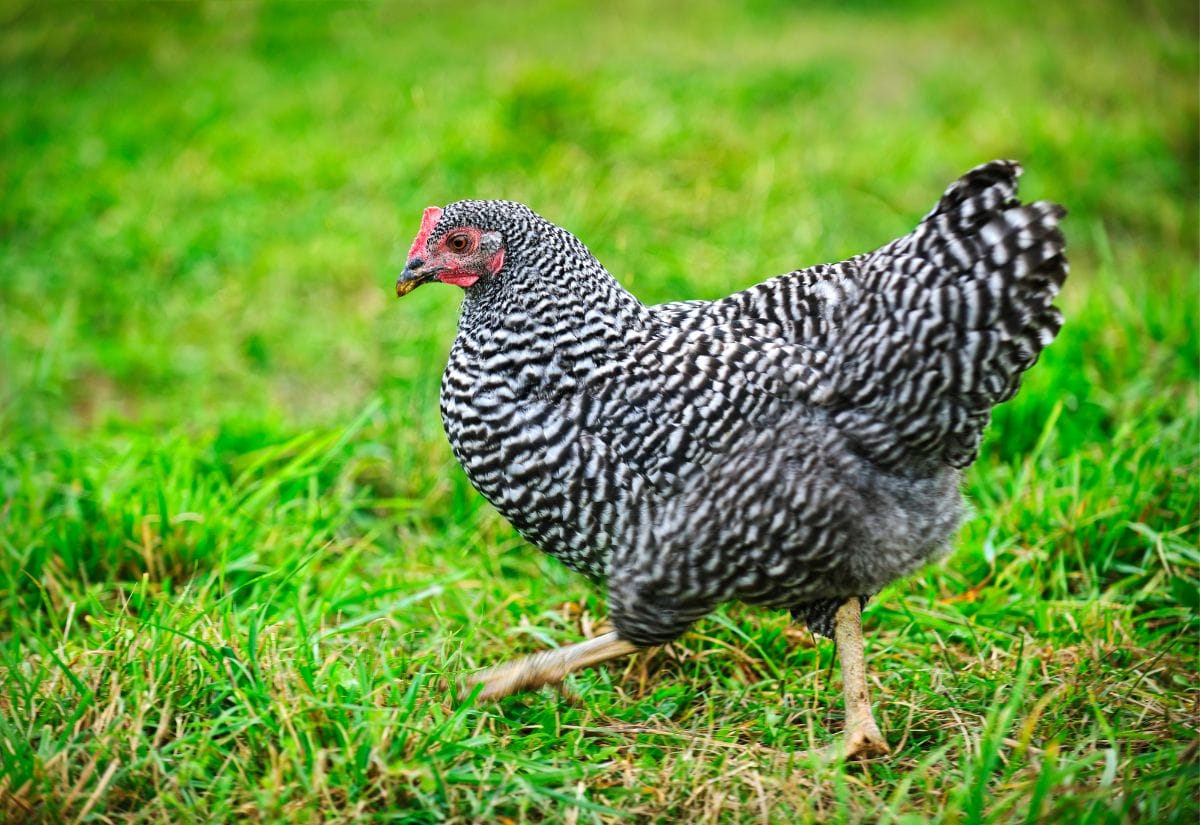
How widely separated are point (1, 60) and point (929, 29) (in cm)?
817

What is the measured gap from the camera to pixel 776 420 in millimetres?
2756

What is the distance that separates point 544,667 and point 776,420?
0.97m

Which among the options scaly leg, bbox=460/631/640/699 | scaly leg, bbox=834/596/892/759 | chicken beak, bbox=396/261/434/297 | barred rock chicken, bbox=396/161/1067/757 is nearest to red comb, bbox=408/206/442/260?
chicken beak, bbox=396/261/434/297

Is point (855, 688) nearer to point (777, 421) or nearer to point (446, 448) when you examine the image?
point (777, 421)

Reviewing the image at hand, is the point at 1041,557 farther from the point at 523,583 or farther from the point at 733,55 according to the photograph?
A: the point at 733,55

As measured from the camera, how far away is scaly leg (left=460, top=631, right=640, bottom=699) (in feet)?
9.73

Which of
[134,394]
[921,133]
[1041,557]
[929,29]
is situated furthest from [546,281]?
[929,29]

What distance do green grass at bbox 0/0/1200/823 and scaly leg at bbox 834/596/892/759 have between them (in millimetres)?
62

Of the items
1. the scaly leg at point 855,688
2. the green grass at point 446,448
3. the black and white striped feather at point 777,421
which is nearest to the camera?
the green grass at point 446,448

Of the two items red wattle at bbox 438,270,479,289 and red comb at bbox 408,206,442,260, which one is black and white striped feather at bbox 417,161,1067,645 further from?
red comb at bbox 408,206,442,260

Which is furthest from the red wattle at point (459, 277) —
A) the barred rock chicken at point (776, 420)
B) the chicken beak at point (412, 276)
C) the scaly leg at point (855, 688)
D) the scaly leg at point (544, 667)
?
the scaly leg at point (855, 688)

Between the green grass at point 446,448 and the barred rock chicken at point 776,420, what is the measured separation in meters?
0.38

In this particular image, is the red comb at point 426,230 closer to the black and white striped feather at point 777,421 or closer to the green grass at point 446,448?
the black and white striped feather at point 777,421

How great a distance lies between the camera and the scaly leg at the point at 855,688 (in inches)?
111
